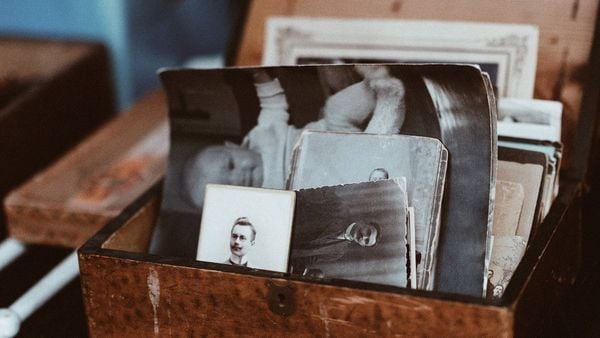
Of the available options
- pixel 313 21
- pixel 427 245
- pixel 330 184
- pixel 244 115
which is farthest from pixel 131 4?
pixel 427 245

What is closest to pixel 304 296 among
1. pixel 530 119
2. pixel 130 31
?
pixel 530 119

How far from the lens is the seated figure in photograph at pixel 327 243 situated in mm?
698

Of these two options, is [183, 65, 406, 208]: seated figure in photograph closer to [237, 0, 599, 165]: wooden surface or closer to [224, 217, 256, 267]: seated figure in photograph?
[224, 217, 256, 267]: seated figure in photograph

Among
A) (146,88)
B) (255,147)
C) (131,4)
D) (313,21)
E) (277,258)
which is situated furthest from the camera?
(146,88)

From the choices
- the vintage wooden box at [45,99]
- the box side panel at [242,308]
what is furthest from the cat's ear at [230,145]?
the vintage wooden box at [45,99]

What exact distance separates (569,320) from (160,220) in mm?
483

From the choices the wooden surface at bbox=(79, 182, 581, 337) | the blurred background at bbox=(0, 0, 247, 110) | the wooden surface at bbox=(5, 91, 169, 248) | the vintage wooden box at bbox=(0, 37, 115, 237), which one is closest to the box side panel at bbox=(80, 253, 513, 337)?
the wooden surface at bbox=(79, 182, 581, 337)

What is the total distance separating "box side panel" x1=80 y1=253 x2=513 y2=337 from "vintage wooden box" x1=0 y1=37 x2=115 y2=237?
1.58 feet

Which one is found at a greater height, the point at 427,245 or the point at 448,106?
the point at 448,106

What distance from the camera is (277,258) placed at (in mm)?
704

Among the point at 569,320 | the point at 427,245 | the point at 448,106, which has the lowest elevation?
the point at 569,320

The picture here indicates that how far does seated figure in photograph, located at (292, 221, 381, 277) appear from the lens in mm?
698

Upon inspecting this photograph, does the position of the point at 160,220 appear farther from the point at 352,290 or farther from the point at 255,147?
the point at 352,290

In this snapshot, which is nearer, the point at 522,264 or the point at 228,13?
the point at 522,264
